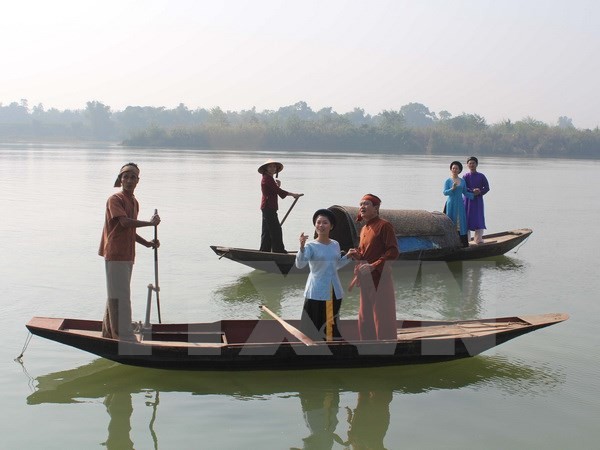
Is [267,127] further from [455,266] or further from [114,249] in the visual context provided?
[114,249]

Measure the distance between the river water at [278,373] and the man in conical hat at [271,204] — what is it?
20.8 inches

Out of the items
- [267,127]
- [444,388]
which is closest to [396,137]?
[267,127]

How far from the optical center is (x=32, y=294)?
9.54 metres

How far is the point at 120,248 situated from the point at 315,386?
6.46ft

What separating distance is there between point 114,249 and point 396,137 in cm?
7304

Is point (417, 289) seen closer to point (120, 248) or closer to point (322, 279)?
point (322, 279)

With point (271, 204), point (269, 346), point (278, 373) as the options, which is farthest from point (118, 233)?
point (271, 204)

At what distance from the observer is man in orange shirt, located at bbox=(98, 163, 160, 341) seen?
19.9 feet

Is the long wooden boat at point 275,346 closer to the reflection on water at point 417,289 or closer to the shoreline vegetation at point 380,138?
the reflection on water at point 417,289

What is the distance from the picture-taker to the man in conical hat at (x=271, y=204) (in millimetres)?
10305

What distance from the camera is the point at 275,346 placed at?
618cm

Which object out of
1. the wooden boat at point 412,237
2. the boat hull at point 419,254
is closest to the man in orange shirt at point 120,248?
the boat hull at point 419,254

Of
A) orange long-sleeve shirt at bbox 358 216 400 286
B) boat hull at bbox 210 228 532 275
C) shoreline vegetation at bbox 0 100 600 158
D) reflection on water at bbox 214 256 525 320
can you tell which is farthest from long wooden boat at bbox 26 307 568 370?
shoreline vegetation at bbox 0 100 600 158

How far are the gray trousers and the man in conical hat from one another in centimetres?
419
